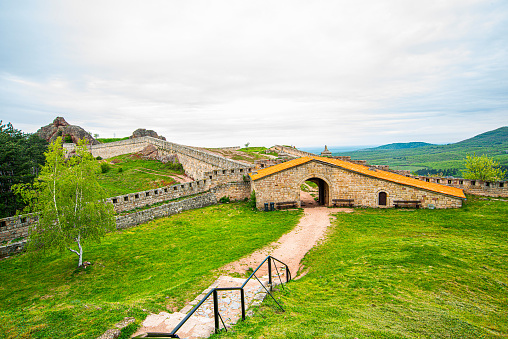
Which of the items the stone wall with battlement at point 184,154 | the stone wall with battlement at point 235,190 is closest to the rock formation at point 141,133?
the stone wall with battlement at point 184,154

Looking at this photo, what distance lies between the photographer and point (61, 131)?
4366cm

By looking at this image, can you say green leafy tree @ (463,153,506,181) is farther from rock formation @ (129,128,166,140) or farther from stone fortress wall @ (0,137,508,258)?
rock formation @ (129,128,166,140)

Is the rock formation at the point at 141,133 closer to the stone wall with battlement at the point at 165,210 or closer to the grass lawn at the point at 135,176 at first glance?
the grass lawn at the point at 135,176

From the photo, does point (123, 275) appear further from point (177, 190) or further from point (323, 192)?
point (323, 192)

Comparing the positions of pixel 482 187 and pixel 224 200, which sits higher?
pixel 482 187

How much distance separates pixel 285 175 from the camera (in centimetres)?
2011

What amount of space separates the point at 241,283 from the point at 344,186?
1389 centimetres

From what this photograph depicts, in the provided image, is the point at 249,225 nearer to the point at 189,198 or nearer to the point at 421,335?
the point at 189,198

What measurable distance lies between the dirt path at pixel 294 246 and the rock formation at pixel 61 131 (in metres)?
44.2

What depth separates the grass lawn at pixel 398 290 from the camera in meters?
5.20

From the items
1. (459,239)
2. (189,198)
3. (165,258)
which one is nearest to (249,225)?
(165,258)

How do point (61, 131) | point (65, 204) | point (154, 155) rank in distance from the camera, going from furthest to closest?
1. point (61, 131)
2. point (154, 155)
3. point (65, 204)

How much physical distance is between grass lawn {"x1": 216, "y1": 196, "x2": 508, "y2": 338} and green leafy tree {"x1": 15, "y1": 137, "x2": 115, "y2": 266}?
941 cm

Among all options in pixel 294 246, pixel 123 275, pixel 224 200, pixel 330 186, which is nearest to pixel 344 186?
pixel 330 186
